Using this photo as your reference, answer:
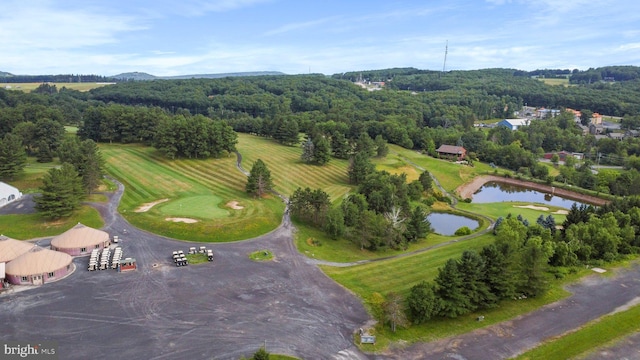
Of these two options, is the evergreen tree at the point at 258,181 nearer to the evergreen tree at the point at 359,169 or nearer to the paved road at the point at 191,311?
the evergreen tree at the point at 359,169

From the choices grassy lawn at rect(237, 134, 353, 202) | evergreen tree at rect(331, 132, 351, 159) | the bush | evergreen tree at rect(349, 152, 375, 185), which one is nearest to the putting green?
grassy lawn at rect(237, 134, 353, 202)

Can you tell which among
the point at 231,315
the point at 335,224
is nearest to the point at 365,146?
the point at 335,224

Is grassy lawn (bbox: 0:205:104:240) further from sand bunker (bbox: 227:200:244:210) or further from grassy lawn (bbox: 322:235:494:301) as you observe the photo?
grassy lawn (bbox: 322:235:494:301)

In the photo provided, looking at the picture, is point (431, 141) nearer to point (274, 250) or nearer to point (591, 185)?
point (591, 185)

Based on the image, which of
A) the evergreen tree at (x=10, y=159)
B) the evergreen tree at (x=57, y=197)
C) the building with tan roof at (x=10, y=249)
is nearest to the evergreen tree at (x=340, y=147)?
the evergreen tree at (x=57, y=197)

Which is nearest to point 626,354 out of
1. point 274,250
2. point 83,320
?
point 274,250
